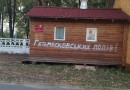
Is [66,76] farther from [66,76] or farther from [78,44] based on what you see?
[78,44]

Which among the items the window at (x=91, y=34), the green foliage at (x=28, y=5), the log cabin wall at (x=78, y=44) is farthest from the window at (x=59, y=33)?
the green foliage at (x=28, y=5)

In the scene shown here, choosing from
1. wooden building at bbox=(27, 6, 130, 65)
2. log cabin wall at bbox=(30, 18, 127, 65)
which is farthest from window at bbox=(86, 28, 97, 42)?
log cabin wall at bbox=(30, 18, 127, 65)

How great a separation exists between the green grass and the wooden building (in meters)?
1.45

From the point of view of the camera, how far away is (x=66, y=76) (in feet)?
57.0

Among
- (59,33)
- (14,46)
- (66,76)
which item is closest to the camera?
(66,76)

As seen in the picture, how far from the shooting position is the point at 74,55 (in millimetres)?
22453

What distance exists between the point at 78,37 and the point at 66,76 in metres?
5.55

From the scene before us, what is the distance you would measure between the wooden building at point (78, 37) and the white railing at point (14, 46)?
762 cm

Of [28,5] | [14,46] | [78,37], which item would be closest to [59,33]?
[78,37]

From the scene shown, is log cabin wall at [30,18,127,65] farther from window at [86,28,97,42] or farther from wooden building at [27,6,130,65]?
window at [86,28,97,42]

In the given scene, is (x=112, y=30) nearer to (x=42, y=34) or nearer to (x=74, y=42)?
(x=74, y=42)

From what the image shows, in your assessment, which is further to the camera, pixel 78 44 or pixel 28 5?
pixel 28 5

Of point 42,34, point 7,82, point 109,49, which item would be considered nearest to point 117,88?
point 7,82

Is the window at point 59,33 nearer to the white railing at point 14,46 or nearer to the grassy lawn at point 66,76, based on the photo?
the grassy lawn at point 66,76
